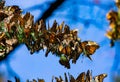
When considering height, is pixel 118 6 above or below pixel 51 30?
above

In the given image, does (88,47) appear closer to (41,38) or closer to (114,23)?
(41,38)

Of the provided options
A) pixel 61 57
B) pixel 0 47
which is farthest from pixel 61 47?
pixel 0 47

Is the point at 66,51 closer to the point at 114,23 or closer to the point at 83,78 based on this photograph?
the point at 83,78

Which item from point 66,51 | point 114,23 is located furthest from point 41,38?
point 114,23

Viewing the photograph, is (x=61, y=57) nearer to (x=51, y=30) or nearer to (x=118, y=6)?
(x=51, y=30)

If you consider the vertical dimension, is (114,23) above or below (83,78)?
above

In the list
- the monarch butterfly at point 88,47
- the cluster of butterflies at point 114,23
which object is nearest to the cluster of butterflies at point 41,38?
the monarch butterfly at point 88,47

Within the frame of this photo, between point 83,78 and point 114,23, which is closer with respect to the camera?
point 83,78

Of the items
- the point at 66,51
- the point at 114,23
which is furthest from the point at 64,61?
the point at 114,23
